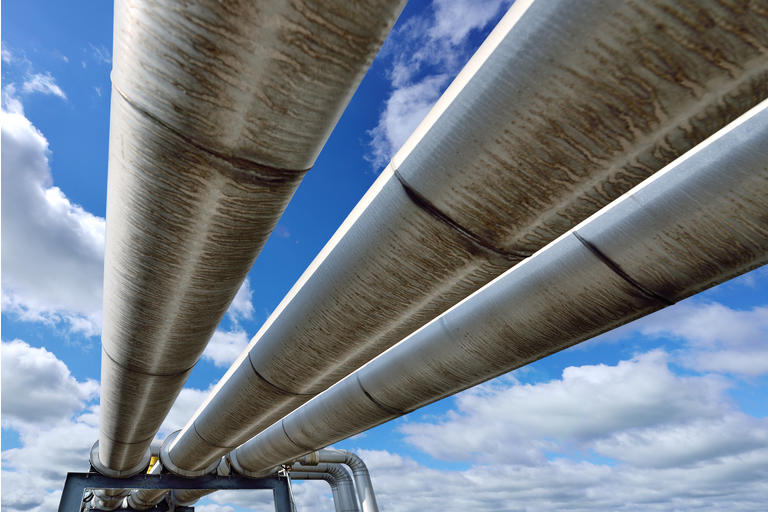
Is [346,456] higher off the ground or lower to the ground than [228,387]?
higher

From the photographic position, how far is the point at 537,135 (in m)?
2.20

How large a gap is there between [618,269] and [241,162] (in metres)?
2.56

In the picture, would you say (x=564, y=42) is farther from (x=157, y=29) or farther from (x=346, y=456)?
(x=346, y=456)

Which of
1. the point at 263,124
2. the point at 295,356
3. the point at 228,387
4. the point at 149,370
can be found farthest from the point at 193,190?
the point at 228,387

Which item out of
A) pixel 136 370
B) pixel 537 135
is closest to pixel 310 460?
pixel 136 370

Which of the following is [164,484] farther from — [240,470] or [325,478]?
[325,478]

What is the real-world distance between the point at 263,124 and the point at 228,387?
539 centimetres

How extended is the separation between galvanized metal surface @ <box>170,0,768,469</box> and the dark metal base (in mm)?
11644

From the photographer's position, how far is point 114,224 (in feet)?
10.6

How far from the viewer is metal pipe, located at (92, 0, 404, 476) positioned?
185 centimetres

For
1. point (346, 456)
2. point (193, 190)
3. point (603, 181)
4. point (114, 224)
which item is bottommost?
point (603, 181)

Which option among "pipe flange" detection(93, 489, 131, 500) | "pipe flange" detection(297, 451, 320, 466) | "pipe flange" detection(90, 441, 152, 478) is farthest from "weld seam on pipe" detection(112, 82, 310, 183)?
"pipe flange" detection(93, 489, 131, 500)

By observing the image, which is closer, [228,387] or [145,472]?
[228,387]

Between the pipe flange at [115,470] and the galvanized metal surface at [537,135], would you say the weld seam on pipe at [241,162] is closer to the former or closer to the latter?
the galvanized metal surface at [537,135]
